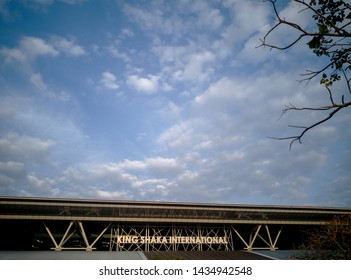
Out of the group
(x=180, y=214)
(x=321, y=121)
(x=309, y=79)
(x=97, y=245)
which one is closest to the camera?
(x=321, y=121)

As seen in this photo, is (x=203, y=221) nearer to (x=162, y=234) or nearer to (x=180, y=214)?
(x=180, y=214)

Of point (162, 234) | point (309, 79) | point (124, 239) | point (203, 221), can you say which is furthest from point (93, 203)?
point (309, 79)

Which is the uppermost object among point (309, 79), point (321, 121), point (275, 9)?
point (275, 9)

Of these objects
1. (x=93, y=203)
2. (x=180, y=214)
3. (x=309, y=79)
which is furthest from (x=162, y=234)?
(x=309, y=79)

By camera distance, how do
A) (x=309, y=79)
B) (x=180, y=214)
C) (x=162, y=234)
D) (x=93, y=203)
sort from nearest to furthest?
(x=309, y=79), (x=93, y=203), (x=180, y=214), (x=162, y=234)

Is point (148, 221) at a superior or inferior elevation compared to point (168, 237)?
superior

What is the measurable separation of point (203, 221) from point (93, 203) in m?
14.2

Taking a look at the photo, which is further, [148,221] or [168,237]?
[168,237]

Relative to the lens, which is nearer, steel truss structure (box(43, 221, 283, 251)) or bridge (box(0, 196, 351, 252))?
bridge (box(0, 196, 351, 252))

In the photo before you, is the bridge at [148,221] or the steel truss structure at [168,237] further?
the steel truss structure at [168,237]
